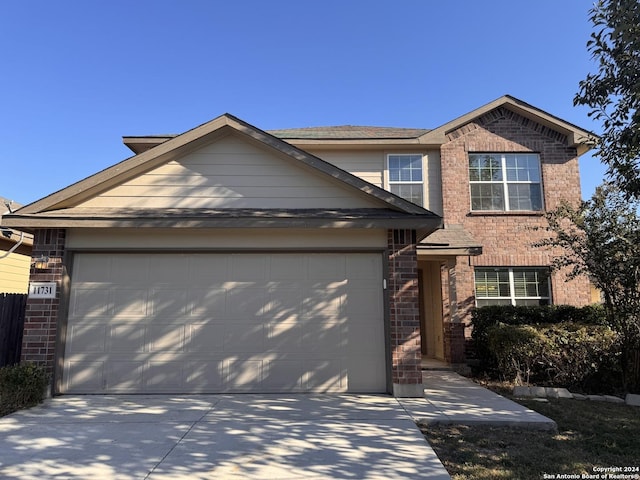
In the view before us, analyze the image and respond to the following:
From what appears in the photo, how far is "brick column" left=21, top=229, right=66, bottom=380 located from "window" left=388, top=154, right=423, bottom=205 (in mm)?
8266

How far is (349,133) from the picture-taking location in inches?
527

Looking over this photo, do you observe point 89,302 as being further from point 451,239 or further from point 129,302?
point 451,239

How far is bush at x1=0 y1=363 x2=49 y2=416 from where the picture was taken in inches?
258

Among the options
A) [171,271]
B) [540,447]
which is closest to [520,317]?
[540,447]

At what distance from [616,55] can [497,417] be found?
196 inches

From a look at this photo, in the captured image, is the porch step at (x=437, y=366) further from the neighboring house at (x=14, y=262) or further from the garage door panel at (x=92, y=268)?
the neighboring house at (x=14, y=262)

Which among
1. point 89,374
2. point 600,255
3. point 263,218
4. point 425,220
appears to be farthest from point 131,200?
point 600,255

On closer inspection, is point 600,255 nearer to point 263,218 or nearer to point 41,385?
point 263,218

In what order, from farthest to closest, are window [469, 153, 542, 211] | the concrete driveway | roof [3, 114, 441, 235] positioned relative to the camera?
A: window [469, 153, 542, 211] → roof [3, 114, 441, 235] → the concrete driveway

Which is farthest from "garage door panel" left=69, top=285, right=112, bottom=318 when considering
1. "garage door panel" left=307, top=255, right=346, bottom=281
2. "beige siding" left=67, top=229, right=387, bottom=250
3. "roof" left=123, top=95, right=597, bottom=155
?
"roof" left=123, top=95, right=597, bottom=155

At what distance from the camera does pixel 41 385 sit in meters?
6.94

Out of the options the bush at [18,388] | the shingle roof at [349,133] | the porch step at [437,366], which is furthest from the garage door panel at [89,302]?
the porch step at [437,366]

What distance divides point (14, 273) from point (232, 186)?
8.67 m

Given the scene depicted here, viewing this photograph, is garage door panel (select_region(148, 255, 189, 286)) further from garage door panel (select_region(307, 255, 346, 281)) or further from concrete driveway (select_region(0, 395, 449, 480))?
garage door panel (select_region(307, 255, 346, 281))
